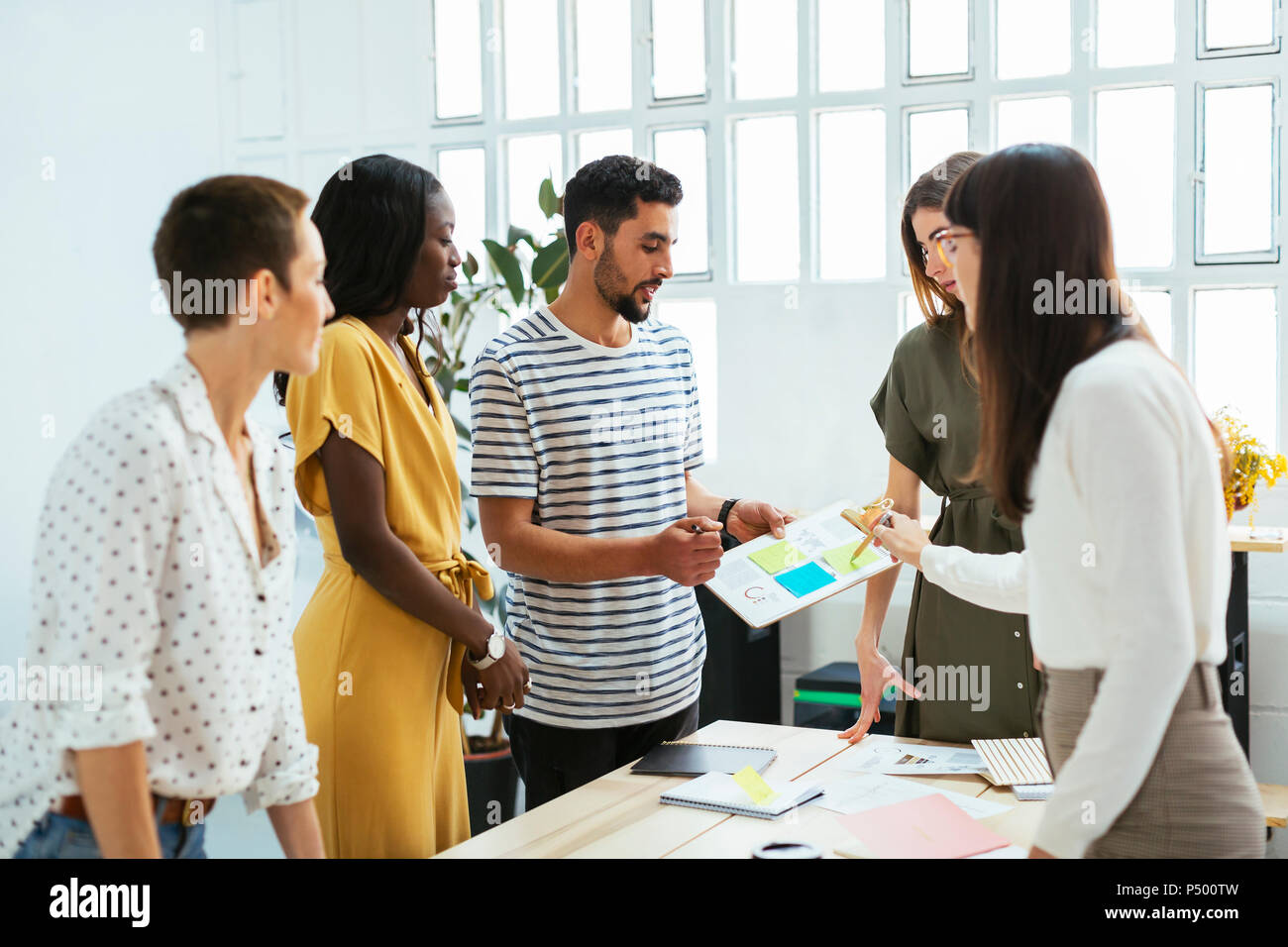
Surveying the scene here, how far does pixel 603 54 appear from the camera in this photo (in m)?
4.88

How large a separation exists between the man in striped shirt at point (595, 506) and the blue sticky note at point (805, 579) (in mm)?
136

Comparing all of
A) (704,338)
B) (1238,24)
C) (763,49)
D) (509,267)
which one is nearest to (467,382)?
(509,267)

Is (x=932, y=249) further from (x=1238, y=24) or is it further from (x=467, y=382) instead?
(x=1238, y=24)

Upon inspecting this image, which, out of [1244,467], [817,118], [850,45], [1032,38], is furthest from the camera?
[817,118]

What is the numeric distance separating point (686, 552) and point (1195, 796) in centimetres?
103

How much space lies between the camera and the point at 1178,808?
4.07ft

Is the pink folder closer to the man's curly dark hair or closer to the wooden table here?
the wooden table

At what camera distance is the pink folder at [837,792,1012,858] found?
64.4 inches

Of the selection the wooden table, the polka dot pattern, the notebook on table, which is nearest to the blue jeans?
the polka dot pattern

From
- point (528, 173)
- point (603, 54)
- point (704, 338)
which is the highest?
point (603, 54)

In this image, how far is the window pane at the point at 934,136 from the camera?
4.31 meters

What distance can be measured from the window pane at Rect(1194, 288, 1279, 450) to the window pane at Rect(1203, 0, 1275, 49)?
0.84 metres

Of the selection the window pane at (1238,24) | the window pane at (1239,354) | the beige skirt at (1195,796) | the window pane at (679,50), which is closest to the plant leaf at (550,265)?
the window pane at (679,50)
